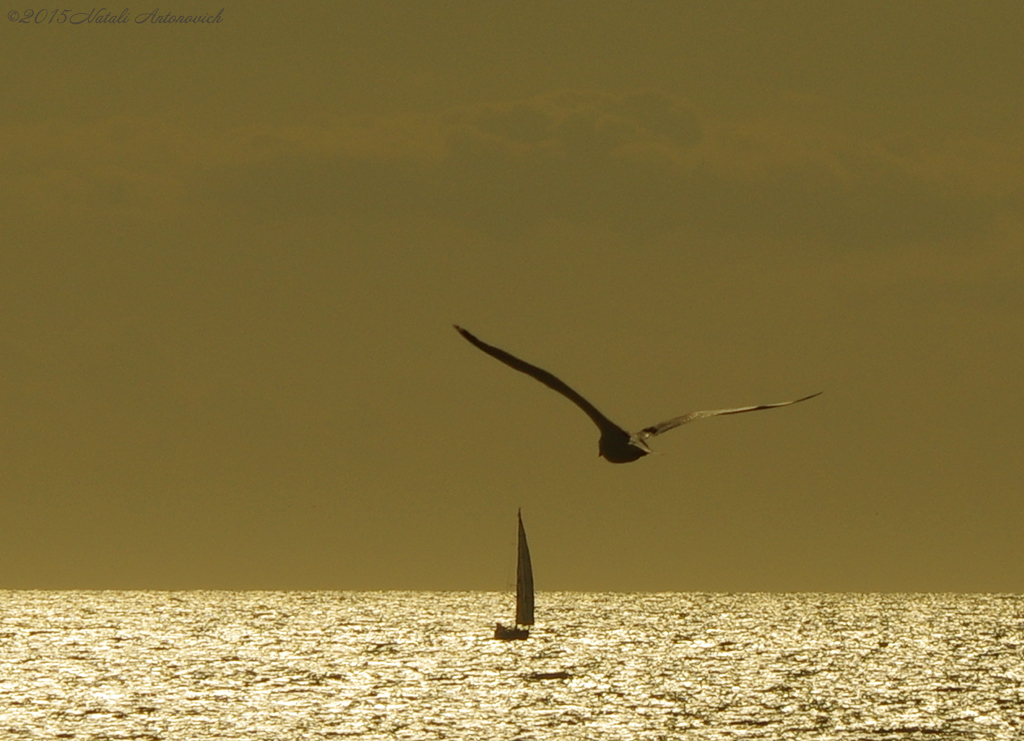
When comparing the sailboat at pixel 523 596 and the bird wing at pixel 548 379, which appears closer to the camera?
the bird wing at pixel 548 379

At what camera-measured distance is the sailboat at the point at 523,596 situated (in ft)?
471

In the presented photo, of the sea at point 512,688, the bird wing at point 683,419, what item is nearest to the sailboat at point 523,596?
the sea at point 512,688

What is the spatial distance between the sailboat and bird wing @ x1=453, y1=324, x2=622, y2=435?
7475 centimetres

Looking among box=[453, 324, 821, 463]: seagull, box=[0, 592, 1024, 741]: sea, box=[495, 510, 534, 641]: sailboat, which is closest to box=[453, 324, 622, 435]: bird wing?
box=[453, 324, 821, 463]: seagull

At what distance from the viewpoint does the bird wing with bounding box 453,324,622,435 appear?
5627 cm

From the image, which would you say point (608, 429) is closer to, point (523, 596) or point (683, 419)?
point (683, 419)

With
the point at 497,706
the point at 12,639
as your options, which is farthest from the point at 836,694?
the point at 12,639

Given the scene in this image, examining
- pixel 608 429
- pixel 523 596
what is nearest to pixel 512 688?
pixel 523 596

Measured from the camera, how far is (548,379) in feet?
200

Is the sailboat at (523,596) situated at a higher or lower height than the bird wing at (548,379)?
lower

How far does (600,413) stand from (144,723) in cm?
4280

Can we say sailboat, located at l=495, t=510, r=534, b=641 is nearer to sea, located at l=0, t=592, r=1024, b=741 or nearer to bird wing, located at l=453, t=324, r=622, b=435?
sea, located at l=0, t=592, r=1024, b=741

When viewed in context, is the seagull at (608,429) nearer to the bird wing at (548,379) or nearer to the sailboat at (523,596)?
the bird wing at (548,379)

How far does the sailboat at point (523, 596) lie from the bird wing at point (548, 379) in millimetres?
74751
